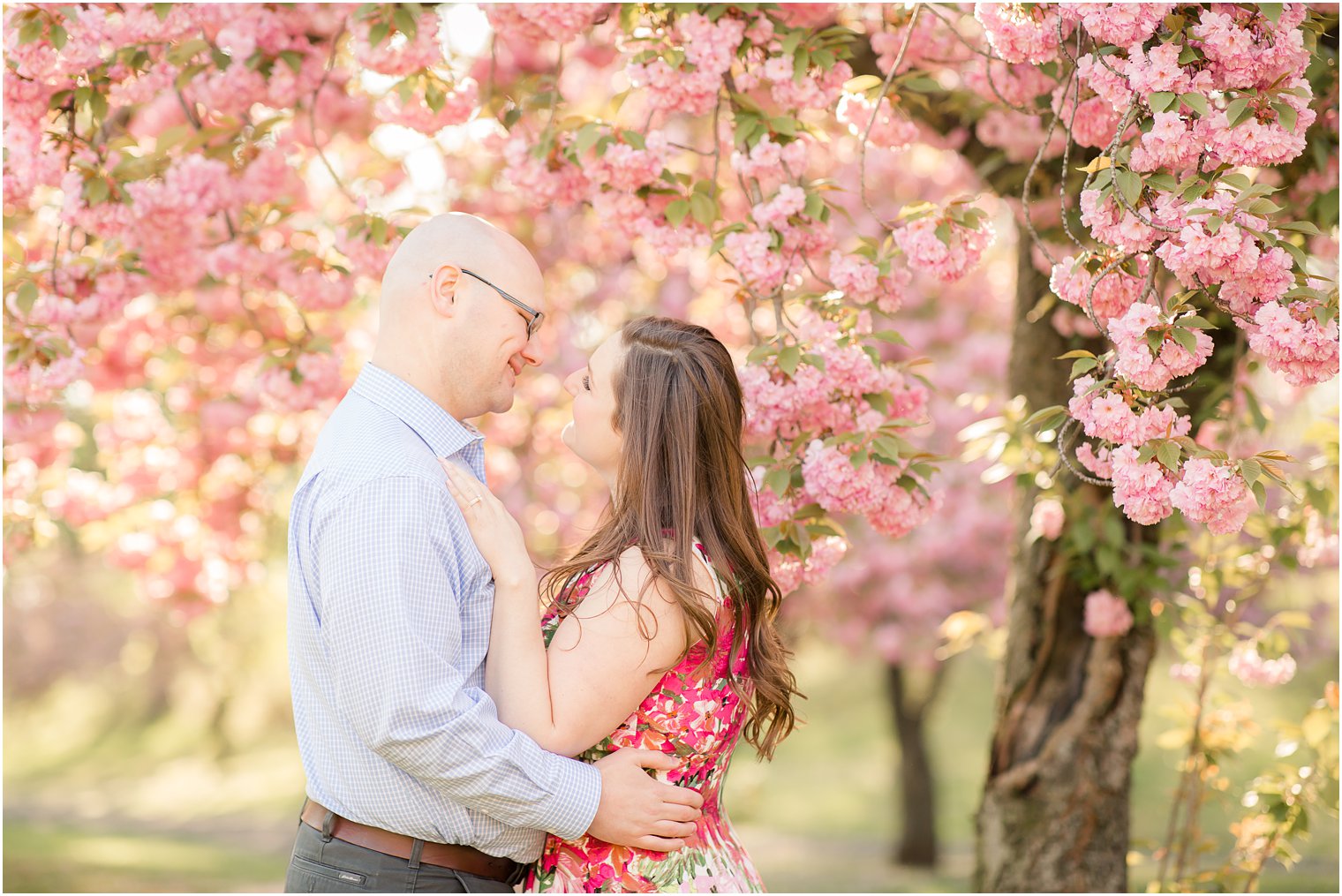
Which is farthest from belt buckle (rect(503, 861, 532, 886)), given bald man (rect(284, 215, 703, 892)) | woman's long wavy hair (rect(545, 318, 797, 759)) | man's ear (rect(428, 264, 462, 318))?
man's ear (rect(428, 264, 462, 318))

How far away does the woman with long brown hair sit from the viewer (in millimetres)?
2164

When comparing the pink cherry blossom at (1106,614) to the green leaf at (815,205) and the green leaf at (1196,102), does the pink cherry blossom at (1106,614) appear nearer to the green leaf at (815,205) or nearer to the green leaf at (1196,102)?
the green leaf at (815,205)

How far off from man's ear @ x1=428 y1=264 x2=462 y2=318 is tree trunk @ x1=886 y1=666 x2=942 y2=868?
8.72 meters

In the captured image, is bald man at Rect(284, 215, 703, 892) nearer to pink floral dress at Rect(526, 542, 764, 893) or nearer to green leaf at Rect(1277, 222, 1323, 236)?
pink floral dress at Rect(526, 542, 764, 893)

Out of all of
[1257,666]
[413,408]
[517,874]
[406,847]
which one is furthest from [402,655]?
[1257,666]

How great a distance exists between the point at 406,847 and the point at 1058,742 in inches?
105

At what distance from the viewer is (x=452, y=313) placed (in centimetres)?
232

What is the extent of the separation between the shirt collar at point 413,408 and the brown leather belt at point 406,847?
74cm

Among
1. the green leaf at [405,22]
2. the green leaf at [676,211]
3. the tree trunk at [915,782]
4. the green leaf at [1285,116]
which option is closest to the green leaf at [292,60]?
the green leaf at [405,22]

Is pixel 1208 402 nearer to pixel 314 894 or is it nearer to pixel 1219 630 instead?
pixel 1219 630

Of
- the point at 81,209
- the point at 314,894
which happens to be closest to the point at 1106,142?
the point at 314,894

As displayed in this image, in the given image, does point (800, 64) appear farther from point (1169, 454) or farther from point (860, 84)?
point (1169, 454)

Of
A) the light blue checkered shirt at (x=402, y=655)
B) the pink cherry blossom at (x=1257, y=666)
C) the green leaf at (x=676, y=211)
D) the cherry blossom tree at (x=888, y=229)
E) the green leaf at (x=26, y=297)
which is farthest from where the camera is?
the pink cherry blossom at (x=1257, y=666)

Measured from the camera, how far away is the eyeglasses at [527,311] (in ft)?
7.65
